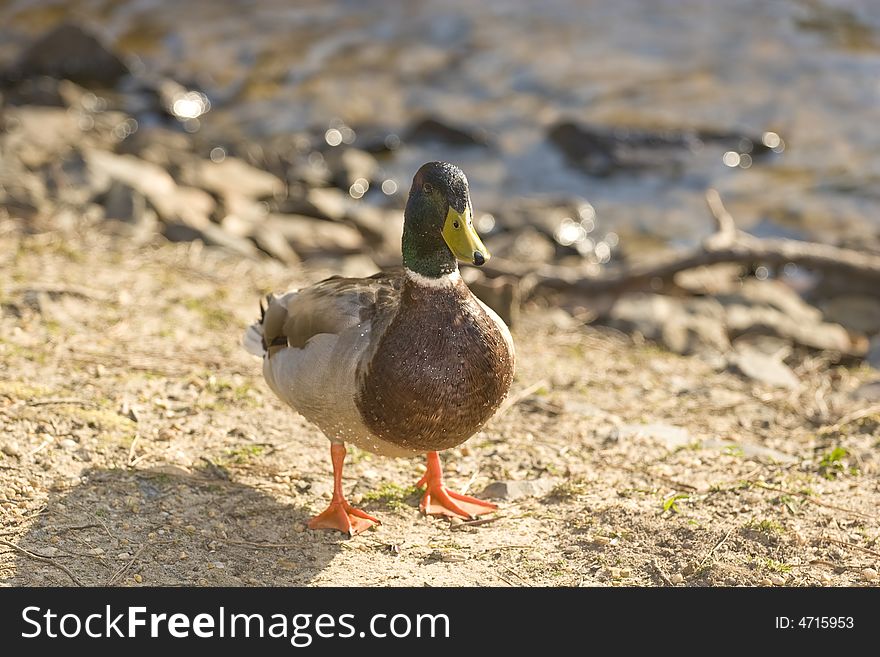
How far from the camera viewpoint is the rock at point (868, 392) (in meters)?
5.29

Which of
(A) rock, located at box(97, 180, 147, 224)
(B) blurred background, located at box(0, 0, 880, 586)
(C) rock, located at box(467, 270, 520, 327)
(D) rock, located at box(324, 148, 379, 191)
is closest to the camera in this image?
(B) blurred background, located at box(0, 0, 880, 586)

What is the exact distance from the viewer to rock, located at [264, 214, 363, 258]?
8344 mm

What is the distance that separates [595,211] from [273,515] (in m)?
7.04

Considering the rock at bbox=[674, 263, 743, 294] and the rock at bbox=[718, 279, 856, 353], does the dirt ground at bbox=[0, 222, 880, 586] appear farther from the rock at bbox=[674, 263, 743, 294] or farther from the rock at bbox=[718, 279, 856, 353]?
the rock at bbox=[674, 263, 743, 294]

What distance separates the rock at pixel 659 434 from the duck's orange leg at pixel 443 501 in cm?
90

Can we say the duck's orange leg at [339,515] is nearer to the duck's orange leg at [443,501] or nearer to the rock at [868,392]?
the duck's orange leg at [443,501]

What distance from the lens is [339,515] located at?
385 cm

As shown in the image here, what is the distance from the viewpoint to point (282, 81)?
14.1m

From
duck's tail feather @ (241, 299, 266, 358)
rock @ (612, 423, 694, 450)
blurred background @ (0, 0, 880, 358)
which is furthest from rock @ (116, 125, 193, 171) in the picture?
rock @ (612, 423, 694, 450)

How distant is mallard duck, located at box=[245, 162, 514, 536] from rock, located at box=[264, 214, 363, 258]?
176 inches

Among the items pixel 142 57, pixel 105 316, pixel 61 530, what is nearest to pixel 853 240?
pixel 105 316

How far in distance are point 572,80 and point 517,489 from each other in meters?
9.89

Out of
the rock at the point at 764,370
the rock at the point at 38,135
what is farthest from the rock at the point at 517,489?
the rock at the point at 38,135

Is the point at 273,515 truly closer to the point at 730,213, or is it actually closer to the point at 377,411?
the point at 377,411
